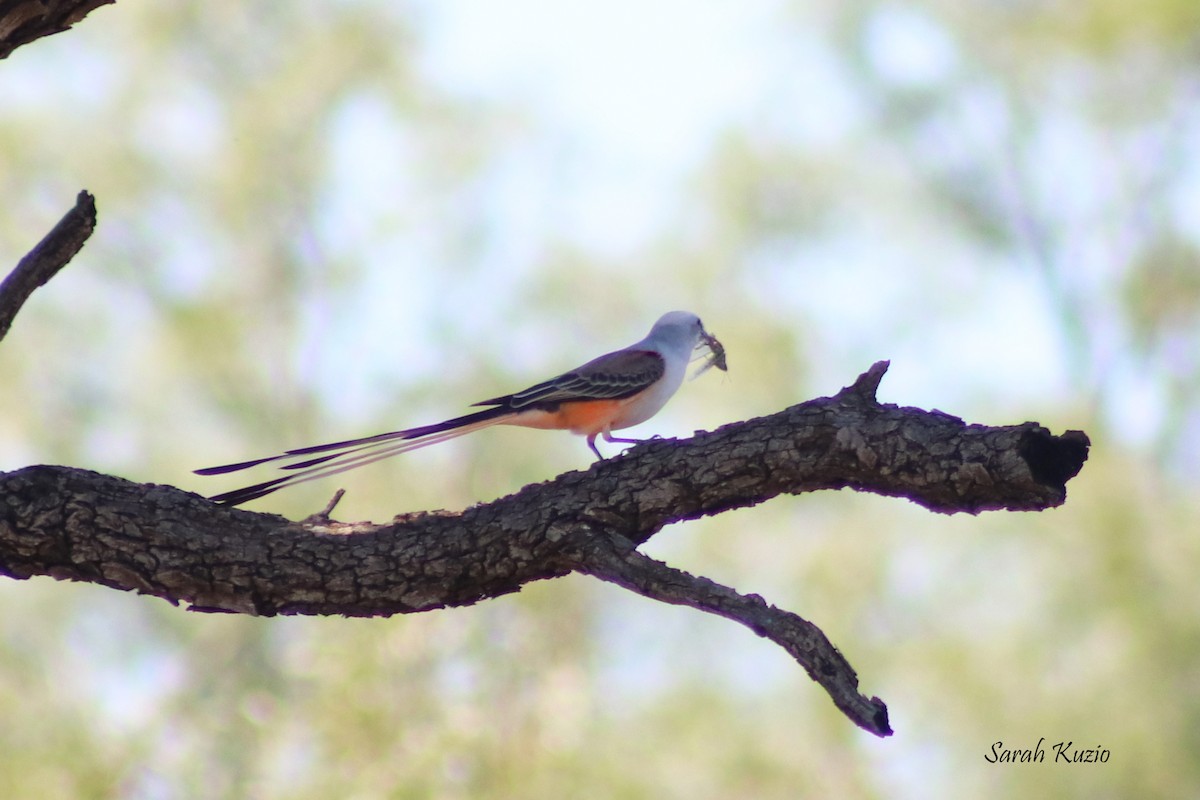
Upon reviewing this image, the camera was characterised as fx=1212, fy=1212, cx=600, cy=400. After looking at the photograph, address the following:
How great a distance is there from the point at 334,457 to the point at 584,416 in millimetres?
2070

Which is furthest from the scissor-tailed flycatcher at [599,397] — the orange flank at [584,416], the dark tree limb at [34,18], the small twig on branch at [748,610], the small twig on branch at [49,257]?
the dark tree limb at [34,18]

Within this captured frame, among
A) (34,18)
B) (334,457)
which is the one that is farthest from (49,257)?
(334,457)

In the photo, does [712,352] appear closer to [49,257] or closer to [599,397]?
[599,397]

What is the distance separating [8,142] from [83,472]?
Answer: 16293 millimetres

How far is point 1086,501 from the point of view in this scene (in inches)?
580

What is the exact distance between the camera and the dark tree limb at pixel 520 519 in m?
3.87

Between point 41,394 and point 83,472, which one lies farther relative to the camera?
point 41,394

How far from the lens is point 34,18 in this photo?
3.75 meters

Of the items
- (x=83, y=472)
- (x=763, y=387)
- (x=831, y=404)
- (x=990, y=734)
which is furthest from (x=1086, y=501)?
(x=83, y=472)

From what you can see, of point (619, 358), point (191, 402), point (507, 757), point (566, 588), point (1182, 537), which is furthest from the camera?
point (191, 402)

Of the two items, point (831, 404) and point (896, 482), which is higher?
point (831, 404)

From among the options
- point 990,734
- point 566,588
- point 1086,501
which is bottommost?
point 990,734

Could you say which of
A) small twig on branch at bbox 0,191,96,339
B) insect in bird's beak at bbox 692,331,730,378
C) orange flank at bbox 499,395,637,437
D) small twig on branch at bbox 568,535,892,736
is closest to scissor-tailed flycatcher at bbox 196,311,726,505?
orange flank at bbox 499,395,637,437

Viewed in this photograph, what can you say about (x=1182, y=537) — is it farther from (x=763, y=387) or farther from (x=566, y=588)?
(x=566, y=588)
